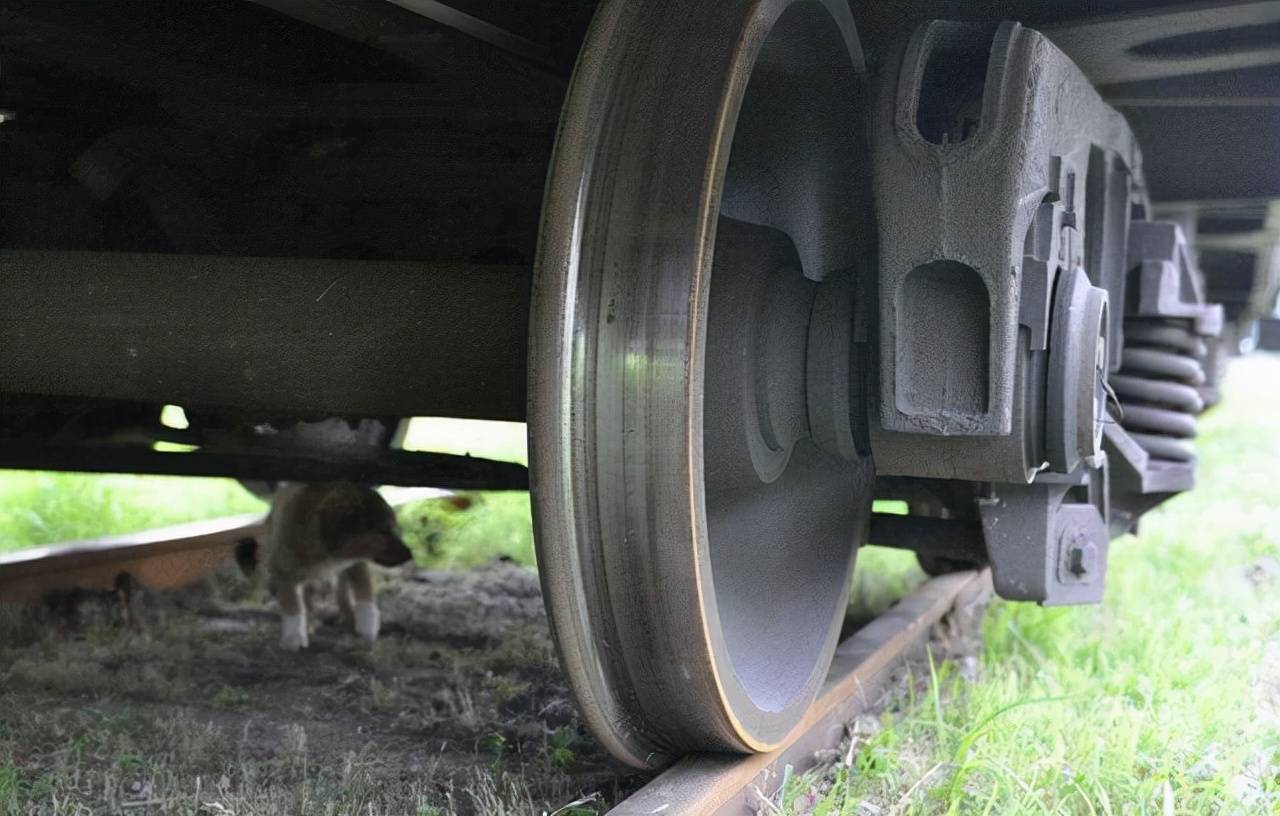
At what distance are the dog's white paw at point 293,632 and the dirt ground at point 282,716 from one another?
0.03 meters

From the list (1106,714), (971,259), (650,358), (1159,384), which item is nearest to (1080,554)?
(1106,714)

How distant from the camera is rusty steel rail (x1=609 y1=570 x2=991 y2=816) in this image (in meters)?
1.73

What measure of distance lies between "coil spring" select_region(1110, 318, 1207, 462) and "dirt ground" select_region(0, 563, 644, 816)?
1.41 meters

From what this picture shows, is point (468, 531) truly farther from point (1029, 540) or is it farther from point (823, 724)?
point (1029, 540)

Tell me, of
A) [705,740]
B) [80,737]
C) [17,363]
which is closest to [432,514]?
[80,737]

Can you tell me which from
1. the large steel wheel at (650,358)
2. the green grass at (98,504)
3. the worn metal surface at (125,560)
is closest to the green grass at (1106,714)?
the large steel wheel at (650,358)

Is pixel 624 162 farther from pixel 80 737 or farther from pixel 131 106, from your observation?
pixel 80 737

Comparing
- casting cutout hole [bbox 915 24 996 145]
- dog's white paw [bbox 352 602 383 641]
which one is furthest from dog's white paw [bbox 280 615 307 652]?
casting cutout hole [bbox 915 24 996 145]

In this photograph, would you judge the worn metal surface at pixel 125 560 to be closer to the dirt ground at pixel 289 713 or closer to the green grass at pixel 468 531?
the dirt ground at pixel 289 713

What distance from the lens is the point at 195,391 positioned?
205 centimetres

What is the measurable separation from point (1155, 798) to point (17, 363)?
6.35 ft

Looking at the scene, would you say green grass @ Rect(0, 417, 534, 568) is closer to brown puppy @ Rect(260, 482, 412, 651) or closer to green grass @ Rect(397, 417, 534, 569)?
green grass @ Rect(397, 417, 534, 569)

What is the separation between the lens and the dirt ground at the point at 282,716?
2.03m

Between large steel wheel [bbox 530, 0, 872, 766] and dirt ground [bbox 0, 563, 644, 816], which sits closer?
large steel wheel [bbox 530, 0, 872, 766]
